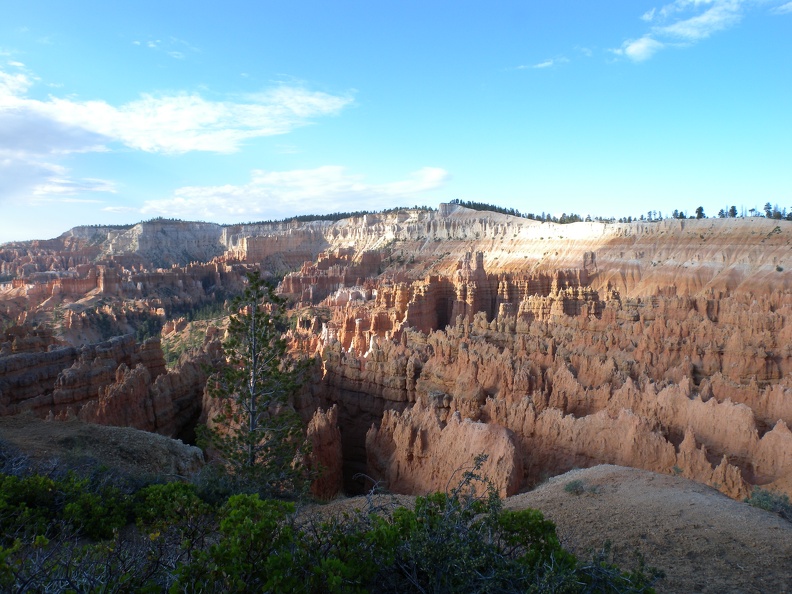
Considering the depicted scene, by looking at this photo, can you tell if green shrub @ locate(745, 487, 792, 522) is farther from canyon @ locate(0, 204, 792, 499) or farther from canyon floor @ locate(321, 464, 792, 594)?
canyon @ locate(0, 204, 792, 499)

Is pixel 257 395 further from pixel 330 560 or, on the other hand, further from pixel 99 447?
pixel 330 560

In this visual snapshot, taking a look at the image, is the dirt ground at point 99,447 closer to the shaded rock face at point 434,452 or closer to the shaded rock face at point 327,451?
the shaded rock face at point 327,451

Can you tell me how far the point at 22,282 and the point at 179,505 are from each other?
282ft

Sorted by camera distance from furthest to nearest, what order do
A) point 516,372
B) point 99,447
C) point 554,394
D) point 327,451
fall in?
point 516,372 → point 554,394 → point 327,451 → point 99,447

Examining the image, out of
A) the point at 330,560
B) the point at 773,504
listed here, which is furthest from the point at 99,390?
the point at 773,504

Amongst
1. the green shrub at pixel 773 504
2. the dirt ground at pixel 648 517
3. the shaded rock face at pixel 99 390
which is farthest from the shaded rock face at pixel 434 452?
the shaded rock face at pixel 99 390

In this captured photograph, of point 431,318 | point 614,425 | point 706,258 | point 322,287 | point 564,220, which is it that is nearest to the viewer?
point 614,425

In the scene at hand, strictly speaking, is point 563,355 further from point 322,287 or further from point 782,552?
point 322,287

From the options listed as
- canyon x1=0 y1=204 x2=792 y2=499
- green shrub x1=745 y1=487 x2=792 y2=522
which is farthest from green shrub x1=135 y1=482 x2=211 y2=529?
green shrub x1=745 y1=487 x2=792 y2=522

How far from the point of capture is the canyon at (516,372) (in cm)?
1366

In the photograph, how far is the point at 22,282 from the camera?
73.6 m

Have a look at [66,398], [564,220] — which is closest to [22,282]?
[66,398]

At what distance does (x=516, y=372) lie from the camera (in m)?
18.9

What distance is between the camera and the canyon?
13656 millimetres
